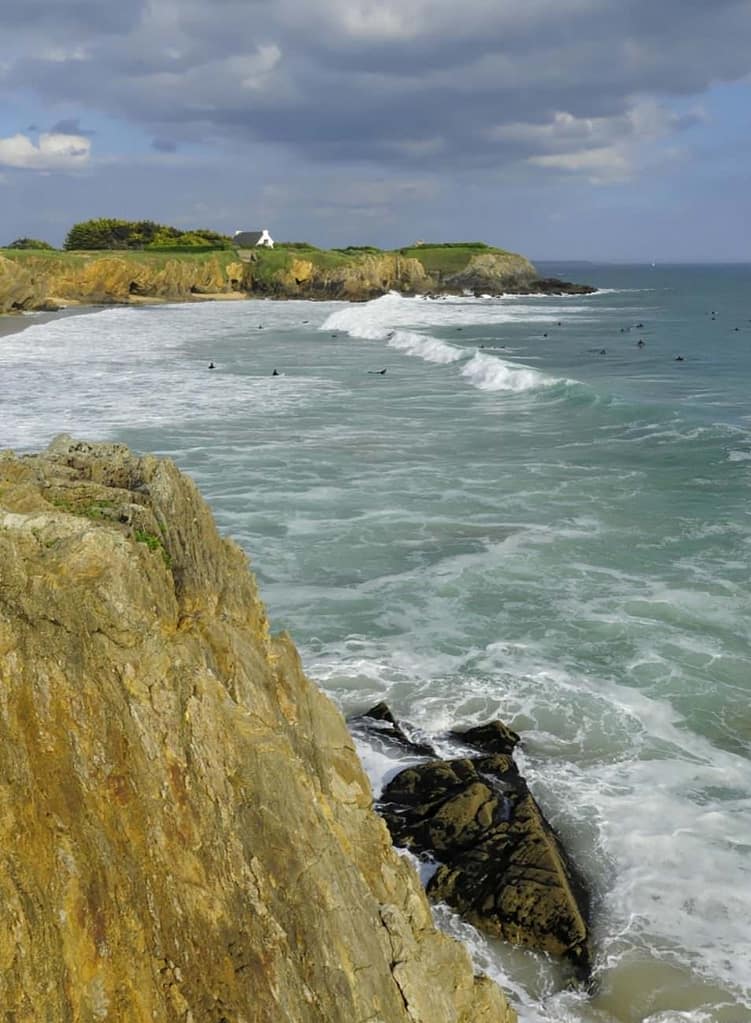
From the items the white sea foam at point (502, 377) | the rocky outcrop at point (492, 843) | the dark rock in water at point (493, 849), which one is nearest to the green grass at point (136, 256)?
the white sea foam at point (502, 377)

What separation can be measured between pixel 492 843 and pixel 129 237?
161 metres

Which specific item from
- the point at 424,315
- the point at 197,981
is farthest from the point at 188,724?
the point at 424,315

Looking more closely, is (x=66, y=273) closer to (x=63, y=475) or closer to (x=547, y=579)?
(x=547, y=579)

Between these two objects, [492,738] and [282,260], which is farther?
[282,260]

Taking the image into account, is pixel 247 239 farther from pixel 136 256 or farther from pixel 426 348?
pixel 426 348

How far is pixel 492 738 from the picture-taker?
14430 millimetres

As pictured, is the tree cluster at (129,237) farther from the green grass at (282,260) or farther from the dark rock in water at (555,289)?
the dark rock in water at (555,289)

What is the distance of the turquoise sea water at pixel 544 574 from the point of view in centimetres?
1155

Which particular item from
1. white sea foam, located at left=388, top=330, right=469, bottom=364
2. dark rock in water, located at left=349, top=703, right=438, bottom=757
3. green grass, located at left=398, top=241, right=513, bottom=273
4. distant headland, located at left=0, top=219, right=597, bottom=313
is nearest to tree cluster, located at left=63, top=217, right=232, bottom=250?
distant headland, located at left=0, top=219, right=597, bottom=313

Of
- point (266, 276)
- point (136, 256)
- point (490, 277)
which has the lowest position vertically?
point (266, 276)

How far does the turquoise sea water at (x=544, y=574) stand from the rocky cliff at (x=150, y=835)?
431 centimetres

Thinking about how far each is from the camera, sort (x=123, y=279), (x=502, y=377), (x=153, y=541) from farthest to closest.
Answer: (x=123, y=279), (x=502, y=377), (x=153, y=541)

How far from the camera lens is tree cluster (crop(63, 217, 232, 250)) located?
155375 millimetres

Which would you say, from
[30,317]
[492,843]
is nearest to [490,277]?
[30,317]
